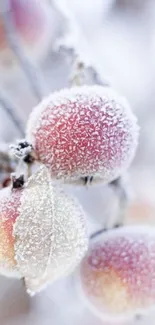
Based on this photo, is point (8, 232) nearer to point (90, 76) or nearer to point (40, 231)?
point (40, 231)

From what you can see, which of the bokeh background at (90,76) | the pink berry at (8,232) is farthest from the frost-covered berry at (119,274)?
the pink berry at (8,232)

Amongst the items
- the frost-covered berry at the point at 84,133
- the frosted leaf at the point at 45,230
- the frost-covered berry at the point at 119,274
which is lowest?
the frost-covered berry at the point at 119,274

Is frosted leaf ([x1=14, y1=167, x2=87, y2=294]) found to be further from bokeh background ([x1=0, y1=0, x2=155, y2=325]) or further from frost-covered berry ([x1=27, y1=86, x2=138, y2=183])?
bokeh background ([x1=0, y1=0, x2=155, y2=325])

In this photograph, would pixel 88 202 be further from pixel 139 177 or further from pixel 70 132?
pixel 70 132

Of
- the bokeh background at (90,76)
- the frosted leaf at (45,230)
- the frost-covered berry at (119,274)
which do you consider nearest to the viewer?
the frosted leaf at (45,230)

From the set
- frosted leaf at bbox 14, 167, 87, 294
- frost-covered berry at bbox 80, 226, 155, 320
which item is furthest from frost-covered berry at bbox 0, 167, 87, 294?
frost-covered berry at bbox 80, 226, 155, 320

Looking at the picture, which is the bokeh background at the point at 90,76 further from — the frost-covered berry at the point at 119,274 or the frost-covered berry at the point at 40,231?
the frost-covered berry at the point at 40,231
